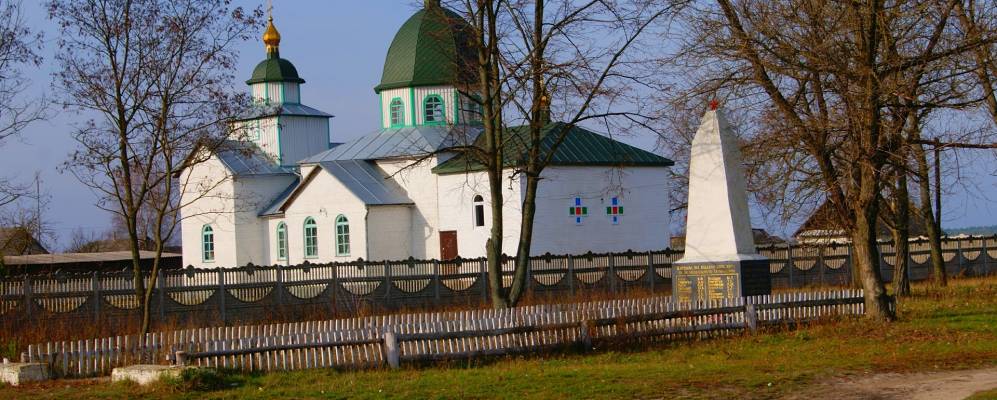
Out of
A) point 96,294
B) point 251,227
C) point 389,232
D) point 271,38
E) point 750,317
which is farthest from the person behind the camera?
point 271,38

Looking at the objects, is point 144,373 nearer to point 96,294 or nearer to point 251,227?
point 96,294

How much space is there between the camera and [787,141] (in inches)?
781

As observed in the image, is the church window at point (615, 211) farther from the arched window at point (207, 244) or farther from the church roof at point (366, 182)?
the arched window at point (207, 244)

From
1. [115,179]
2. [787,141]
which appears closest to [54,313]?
[115,179]

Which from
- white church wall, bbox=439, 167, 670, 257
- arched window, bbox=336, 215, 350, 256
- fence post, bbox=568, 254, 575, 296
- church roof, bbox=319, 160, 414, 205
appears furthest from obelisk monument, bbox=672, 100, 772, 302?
arched window, bbox=336, 215, 350, 256

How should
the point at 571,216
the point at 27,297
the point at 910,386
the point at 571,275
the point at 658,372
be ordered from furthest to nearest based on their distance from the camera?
the point at 571,216 → the point at 571,275 → the point at 27,297 → the point at 658,372 → the point at 910,386

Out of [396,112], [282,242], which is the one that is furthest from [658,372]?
[396,112]

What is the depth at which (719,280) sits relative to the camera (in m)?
20.3

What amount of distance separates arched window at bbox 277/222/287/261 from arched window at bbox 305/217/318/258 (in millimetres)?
1793

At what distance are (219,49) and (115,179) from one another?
255 centimetres

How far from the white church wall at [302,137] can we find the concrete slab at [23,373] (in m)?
37.8

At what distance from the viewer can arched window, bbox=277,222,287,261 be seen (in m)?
47.1

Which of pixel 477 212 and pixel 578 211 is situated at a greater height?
pixel 477 212

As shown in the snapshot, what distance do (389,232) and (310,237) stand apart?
3533 millimetres
